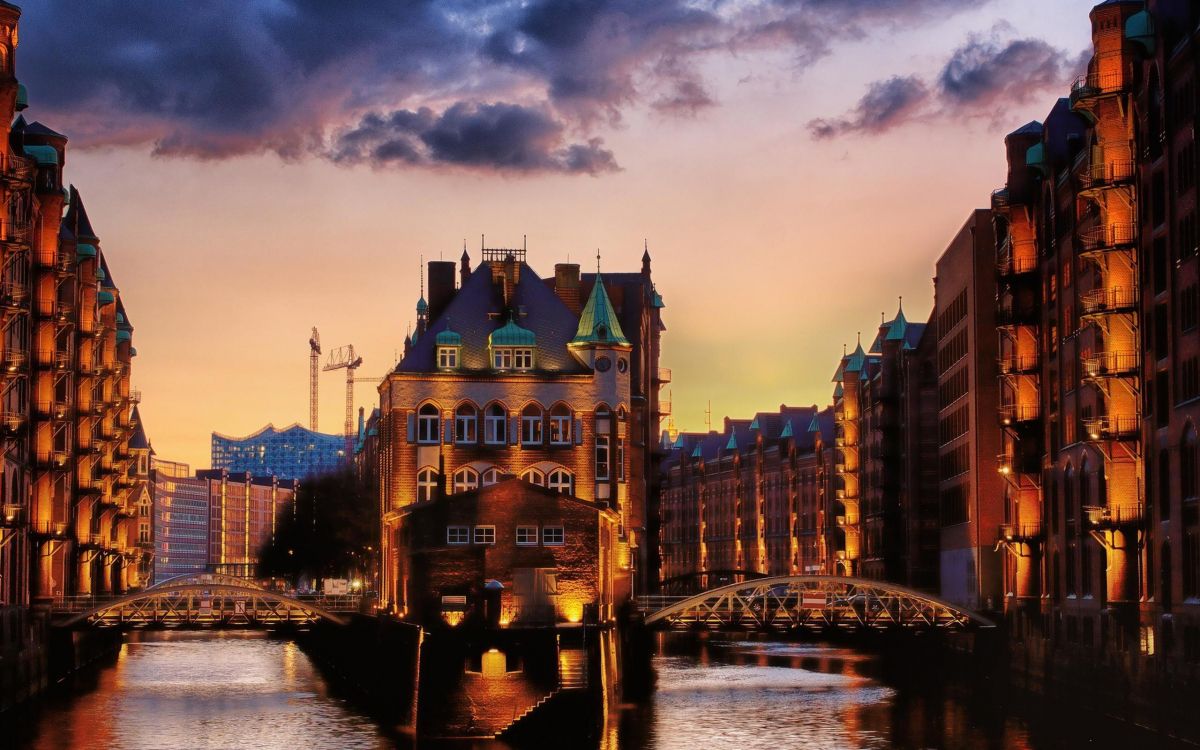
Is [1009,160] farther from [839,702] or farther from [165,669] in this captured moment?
[165,669]

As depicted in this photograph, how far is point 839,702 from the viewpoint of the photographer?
84625 mm

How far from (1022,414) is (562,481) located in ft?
81.3

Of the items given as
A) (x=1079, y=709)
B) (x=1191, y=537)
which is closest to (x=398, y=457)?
(x=1079, y=709)

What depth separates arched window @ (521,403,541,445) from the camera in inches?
3944

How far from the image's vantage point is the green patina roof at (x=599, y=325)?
333 feet

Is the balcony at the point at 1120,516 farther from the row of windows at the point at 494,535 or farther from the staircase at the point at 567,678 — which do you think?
the row of windows at the point at 494,535

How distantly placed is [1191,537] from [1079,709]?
10.8m

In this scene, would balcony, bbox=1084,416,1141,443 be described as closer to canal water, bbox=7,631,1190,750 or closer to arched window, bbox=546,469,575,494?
canal water, bbox=7,631,1190,750

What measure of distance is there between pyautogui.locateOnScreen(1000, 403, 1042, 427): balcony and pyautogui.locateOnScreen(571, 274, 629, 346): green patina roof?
72.2 ft

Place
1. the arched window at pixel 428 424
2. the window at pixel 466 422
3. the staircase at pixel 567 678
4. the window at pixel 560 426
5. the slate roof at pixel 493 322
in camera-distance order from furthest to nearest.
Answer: the slate roof at pixel 493 322
the window at pixel 560 426
the window at pixel 466 422
the arched window at pixel 428 424
the staircase at pixel 567 678

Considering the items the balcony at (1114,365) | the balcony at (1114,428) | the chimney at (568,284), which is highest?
the chimney at (568,284)

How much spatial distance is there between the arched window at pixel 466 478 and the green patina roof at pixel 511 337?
691 centimetres

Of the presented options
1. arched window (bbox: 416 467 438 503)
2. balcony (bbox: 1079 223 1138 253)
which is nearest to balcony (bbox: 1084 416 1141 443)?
balcony (bbox: 1079 223 1138 253)

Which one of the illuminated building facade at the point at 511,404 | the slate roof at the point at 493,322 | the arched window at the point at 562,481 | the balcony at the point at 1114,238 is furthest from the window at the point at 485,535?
the balcony at the point at 1114,238
